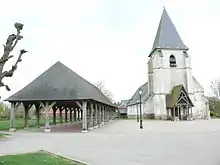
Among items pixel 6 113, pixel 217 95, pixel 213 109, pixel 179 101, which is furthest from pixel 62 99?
pixel 217 95

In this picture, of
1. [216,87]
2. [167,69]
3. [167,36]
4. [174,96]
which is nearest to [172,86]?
[167,69]

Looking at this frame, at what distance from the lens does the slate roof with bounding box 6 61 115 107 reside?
2395 cm

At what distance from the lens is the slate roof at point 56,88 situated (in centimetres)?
2395

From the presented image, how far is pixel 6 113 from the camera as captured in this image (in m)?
52.9

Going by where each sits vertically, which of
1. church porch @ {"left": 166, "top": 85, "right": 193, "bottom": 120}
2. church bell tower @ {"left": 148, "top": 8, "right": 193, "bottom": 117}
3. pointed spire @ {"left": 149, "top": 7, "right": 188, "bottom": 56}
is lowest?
church porch @ {"left": 166, "top": 85, "right": 193, "bottom": 120}

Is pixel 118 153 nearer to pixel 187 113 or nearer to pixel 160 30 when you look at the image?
pixel 187 113

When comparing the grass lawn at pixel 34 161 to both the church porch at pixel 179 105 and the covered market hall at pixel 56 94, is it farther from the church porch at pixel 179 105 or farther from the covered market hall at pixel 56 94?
the church porch at pixel 179 105

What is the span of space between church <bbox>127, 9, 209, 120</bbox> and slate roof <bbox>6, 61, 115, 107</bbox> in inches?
987

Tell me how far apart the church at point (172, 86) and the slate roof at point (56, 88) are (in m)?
25.1

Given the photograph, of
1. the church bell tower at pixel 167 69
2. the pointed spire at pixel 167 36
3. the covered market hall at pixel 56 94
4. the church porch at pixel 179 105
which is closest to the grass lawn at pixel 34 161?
the covered market hall at pixel 56 94

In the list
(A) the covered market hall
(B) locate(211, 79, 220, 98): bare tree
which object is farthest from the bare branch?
(A) the covered market hall

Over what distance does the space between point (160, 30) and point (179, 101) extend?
14.4m

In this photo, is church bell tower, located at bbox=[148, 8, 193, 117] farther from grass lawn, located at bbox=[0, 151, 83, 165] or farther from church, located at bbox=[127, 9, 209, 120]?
grass lawn, located at bbox=[0, 151, 83, 165]

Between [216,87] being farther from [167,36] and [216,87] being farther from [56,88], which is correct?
[56,88]
